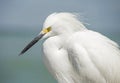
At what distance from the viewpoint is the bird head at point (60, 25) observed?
1396 mm

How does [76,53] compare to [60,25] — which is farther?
[60,25]

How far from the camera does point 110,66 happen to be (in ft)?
4.26

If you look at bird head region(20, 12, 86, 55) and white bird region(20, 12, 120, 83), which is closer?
white bird region(20, 12, 120, 83)

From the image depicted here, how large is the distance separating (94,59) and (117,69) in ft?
0.34

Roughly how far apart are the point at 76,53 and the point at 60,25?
0.16m

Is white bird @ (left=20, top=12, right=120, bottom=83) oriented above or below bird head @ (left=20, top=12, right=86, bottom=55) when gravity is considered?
below

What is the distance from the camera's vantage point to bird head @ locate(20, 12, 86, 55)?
1396 mm

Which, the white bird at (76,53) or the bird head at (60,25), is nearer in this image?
the white bird at (76,53)

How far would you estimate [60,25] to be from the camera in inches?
54.9

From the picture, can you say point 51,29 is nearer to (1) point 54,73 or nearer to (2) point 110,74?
(1) point 54,73

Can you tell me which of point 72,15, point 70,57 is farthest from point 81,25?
point 70,57

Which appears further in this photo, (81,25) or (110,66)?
(81,25)

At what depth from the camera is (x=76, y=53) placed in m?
1.29

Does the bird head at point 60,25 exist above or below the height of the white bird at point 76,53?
above
